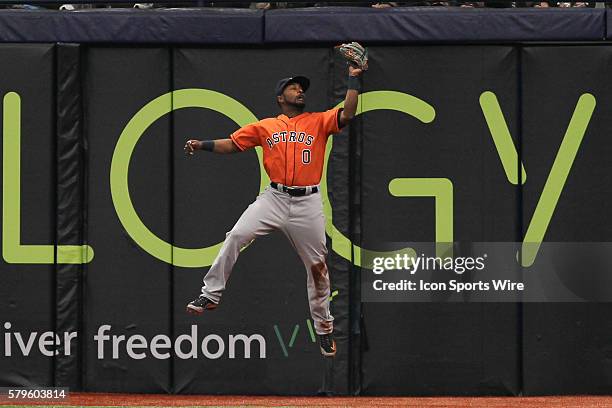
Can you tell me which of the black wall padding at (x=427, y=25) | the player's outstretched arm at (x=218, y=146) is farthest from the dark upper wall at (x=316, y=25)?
the player's outstretched arm at (x=218, y=146)

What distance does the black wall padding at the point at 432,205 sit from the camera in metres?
14.8

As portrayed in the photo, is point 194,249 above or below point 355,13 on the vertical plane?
below

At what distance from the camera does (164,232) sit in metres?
15.0

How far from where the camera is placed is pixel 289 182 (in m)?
13.0

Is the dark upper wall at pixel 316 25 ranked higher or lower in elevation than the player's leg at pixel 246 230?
higher

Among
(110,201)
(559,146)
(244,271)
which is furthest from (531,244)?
(110,201)

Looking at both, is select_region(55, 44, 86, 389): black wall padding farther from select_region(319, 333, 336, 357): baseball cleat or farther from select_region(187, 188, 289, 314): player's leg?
select_region(319, 333, 336, 357): baseball cleat

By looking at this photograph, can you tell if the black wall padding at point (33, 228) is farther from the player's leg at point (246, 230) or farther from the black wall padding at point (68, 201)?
the player's leg at point (246, 230)

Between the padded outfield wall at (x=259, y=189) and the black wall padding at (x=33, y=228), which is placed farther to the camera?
the black wall padding at (x=33, y=228)

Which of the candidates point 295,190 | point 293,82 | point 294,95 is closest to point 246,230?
point 295,190

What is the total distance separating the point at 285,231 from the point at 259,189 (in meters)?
1.97

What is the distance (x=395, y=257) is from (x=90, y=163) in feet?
10.7

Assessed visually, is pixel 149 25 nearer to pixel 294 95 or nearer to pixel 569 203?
pixel 294 95

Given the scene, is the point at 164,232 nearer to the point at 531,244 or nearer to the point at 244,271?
the point at 244,271
